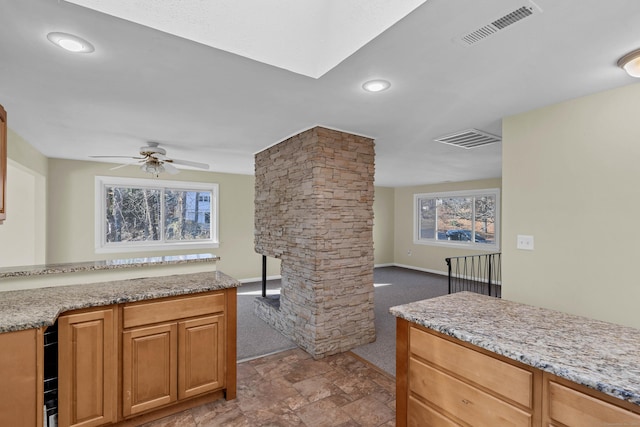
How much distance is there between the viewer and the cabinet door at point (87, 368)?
1.84 metres

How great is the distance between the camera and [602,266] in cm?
219

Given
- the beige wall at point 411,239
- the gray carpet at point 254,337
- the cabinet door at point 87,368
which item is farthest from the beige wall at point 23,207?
the beige wall at point 411,239

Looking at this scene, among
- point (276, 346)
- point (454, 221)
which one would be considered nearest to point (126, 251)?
point (276, 346)

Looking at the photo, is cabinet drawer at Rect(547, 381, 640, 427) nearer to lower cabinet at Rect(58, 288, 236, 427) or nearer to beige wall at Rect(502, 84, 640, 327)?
beige wall at Rect(502, 84, 640, 327)

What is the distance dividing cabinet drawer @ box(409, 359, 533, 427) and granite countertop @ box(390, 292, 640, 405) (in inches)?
9.6

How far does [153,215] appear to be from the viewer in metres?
5.79

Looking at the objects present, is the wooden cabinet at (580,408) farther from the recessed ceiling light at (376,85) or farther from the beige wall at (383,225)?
the beige wall at (383,225)

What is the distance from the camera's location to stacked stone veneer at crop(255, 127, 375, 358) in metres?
3.13

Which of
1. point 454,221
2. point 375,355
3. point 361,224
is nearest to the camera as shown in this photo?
point 375,355

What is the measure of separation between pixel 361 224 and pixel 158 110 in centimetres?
226

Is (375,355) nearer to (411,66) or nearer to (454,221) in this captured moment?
(411,66)

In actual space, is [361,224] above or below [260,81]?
below

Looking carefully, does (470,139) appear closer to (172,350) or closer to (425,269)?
(172,350)

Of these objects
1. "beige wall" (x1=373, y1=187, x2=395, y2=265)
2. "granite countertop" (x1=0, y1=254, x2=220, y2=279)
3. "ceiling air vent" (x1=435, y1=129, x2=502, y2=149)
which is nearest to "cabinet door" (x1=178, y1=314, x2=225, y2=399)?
"granite countertop" (x1=0, y1=254, x2=220, y2=279)
